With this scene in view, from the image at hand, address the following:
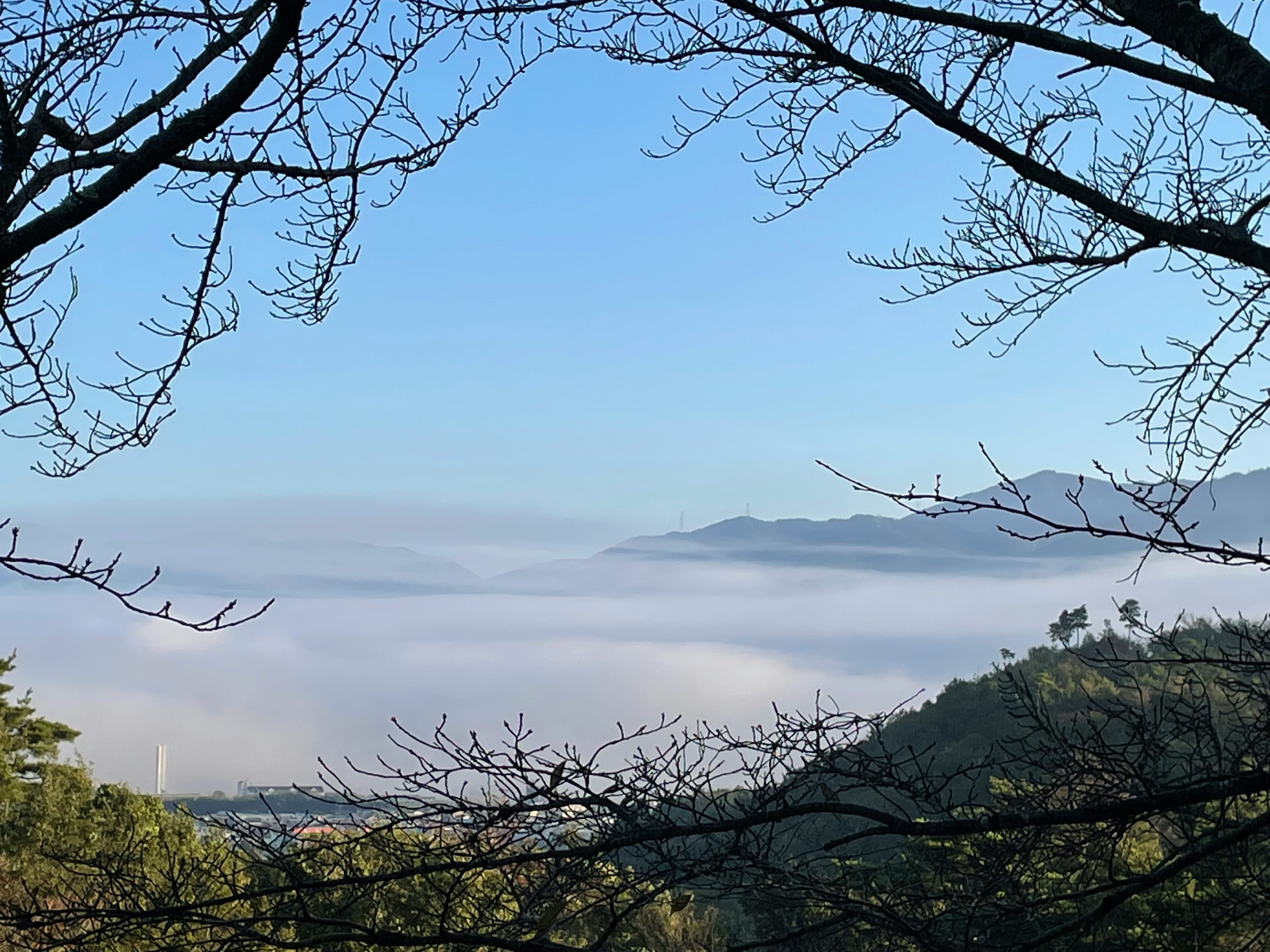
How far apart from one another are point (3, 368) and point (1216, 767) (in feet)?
16.5

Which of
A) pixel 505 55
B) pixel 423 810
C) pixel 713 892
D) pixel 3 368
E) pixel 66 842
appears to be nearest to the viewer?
pixel 423 810

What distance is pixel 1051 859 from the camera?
364 centimetres

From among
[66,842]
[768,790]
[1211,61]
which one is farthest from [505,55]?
[66,842]

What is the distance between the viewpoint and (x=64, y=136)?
190 inches

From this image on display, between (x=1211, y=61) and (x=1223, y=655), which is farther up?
(x=1211, y=61)

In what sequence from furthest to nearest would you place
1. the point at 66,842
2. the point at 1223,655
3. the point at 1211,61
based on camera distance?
the point at 66,842
the point at 1211,61
the point at 1223,655

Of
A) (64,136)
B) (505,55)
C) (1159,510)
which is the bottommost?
(1159,510)

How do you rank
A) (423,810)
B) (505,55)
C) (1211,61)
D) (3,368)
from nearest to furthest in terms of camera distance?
1. (423,810)
2. (1211,61)
3. (3,368)
4. (505,55)

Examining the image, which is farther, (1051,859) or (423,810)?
(1051,859)

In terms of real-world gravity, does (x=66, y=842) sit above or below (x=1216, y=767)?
below

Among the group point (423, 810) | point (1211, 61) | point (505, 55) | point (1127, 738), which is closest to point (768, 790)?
point (423, 810)

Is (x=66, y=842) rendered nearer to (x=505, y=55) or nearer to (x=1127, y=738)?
(x=505, y=55)

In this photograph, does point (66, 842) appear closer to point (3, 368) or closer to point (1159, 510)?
point (3, 368)

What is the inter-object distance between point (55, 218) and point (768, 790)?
341 centimetres
